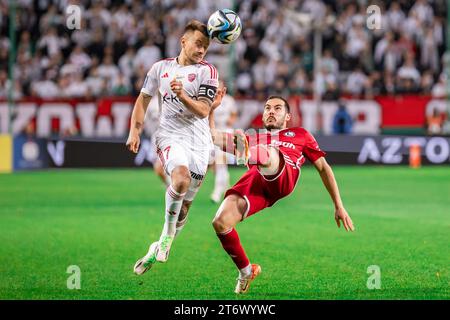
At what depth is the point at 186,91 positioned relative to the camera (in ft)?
29.4

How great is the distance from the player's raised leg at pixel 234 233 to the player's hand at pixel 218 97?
3.60 ft

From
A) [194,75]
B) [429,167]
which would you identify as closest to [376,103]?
[429,167]

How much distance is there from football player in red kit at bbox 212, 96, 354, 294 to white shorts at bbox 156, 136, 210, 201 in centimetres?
79

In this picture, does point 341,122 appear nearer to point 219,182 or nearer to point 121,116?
point 121,116

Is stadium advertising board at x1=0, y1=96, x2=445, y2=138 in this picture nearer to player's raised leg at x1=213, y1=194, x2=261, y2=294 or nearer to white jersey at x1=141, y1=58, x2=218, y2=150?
white jersey at x1=141, y1=58, x2=218, y2=150

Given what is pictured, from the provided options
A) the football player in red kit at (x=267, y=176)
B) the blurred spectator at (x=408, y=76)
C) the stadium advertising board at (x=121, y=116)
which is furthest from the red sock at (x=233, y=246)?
the blurred spectator at (x=408, y=76)

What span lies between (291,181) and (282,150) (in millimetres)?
282

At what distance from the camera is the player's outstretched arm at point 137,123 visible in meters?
8.83

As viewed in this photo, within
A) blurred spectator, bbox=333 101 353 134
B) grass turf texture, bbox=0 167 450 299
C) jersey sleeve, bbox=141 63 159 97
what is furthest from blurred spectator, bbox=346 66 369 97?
jersey sleeve, bbox=141 63 159 97

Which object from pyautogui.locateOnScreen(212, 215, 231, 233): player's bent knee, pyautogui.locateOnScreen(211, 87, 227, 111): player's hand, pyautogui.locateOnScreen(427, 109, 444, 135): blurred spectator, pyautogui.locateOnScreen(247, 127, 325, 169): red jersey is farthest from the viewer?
pyautogui.locateOnScreen(427, 109, 444, 135): blurred spectator

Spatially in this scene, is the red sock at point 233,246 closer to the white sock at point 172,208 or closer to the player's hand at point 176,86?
the white sock at point 172,208

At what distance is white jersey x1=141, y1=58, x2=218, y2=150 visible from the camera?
8906mm

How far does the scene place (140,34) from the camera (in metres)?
26.9
